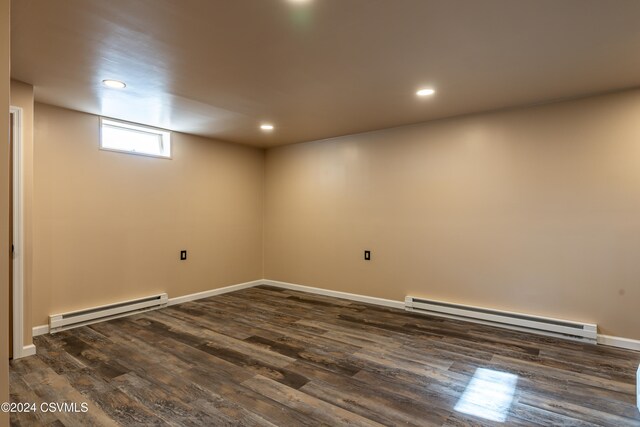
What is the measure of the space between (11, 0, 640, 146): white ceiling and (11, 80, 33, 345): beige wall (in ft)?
0.43

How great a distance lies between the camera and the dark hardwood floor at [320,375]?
2.09m

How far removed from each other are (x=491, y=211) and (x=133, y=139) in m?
4.36

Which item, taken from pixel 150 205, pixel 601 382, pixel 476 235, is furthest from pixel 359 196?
pixel 601 382

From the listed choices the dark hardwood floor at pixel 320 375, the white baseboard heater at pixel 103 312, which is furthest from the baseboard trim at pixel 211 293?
the dark hardwood floor at pixel 320 375

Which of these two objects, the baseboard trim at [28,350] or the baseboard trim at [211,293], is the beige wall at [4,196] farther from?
the baseboard trim at [211,293]

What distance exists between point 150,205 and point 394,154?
3.22 metres

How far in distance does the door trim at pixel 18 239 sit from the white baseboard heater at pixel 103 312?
63 centimetres

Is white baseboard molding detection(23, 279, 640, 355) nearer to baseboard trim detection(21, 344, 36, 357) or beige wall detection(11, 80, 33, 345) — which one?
baseboard trim detection(21, 344, 36, 357)

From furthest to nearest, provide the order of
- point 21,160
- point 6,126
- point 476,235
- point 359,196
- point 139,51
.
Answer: point 359,196 → point 476,235 → point 21,160 → point 139,51 → point 6,126

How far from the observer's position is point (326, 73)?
8.82ft

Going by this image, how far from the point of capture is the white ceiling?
1.86 m

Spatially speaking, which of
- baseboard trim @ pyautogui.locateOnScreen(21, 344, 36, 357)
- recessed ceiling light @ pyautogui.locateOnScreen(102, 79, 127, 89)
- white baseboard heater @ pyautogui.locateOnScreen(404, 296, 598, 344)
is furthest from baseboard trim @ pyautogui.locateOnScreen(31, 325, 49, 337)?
white baseboard heater @ pyautogui.locateOnScreen(404, 296, 598, 344)

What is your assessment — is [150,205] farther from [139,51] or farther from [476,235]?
[476,235]

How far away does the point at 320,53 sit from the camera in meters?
2.35
